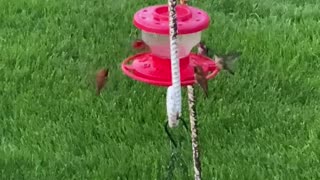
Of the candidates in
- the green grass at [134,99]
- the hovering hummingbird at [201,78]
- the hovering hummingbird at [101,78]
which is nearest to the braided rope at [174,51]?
the hovering hummingbird at [201,78]

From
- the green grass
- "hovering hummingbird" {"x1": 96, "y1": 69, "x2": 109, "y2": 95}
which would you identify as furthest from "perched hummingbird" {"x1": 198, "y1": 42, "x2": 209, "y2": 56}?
the green grass

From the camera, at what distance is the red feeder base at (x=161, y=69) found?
2164 mm

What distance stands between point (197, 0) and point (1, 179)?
216 cm

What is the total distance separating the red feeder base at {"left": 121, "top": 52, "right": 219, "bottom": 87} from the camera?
2.16 meters

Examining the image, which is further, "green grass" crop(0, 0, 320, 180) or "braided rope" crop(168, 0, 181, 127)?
"green grass" crop(0, 0, 320, 180)

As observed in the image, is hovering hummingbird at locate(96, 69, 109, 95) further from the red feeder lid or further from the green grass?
the green grass

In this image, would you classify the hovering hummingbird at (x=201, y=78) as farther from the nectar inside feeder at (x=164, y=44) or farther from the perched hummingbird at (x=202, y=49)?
the perched hummingbird at (x=202, y=49)

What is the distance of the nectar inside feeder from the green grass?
782 mm

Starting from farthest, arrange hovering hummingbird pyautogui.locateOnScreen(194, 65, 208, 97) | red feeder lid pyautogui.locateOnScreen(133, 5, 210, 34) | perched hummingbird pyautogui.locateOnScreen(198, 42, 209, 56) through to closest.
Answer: perched hummingbird pyautogui.locateOnScreen(198, 42, 209, 56) < red feeder lid pyautogui.locateOnScreen(133, 5, 210, 34) < hovering hummingbird pyautogui.locateOnScreen(194, 65, 208, 97)

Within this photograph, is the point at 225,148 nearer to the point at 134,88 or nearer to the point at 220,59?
the point at 134,88

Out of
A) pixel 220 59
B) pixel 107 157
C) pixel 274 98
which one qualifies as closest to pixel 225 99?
pixel 274 98

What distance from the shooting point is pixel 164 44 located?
87.7 inches

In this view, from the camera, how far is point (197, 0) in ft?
16.1

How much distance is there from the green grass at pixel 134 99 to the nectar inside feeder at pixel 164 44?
2.56 feet
